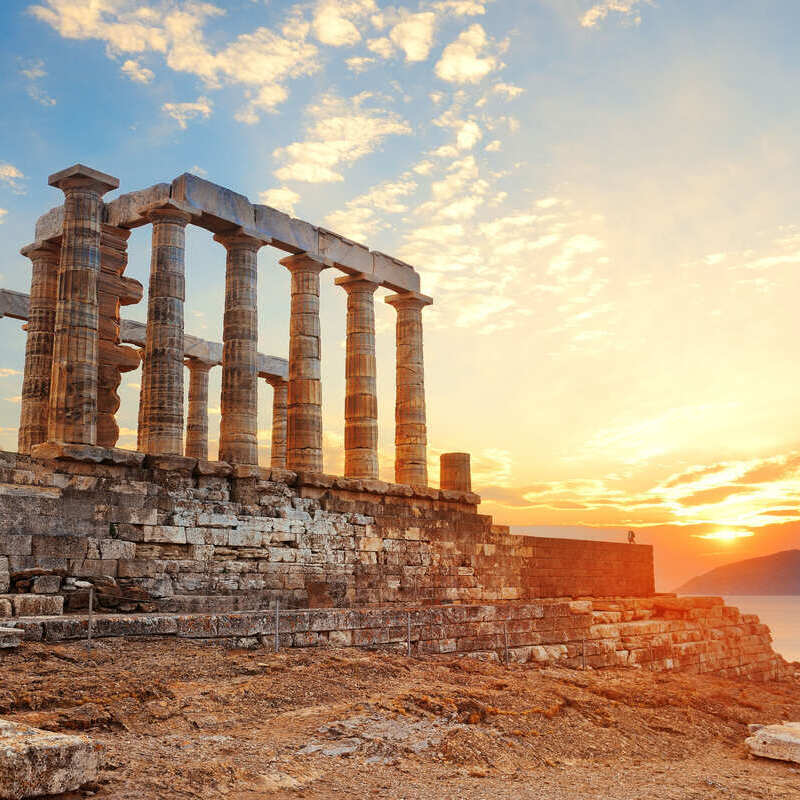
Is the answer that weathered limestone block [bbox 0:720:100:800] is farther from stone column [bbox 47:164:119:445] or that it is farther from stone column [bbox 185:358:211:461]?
stone column [bbox 185:358:211:461]

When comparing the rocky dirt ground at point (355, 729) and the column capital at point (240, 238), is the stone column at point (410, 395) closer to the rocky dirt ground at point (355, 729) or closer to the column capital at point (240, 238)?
the column capital at point (240, 238)

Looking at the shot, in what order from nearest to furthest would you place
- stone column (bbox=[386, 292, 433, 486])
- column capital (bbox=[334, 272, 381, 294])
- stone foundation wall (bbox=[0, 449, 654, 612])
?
stone foundation wall (bbox=[0, 449, 654, 612])
column capital (bbox=[334, 272, 381, 294])
stone column (bbox=[386, 292, 433, 486])

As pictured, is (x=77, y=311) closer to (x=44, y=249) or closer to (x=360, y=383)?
(x=44, y=249)

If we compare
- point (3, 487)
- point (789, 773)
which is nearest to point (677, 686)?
point (789, 773)

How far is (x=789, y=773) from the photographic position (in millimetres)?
9734

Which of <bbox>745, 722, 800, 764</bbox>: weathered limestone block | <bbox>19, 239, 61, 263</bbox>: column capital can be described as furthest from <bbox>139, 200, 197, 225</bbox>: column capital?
<bbox>745, 722, 800, 764</bbox>: weathered limestone block

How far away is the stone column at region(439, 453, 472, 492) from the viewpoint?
1003 inches

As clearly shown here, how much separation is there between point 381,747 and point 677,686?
29.6ft

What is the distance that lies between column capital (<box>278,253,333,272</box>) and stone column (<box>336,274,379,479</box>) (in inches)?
69.2

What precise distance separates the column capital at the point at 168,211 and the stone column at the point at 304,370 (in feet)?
12.8

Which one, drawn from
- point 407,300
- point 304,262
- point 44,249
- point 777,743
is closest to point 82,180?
point 44,249

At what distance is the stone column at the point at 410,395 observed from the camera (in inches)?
1011

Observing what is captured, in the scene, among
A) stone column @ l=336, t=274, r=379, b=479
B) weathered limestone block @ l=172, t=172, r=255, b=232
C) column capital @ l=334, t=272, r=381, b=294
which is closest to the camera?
weathered limestone block @ l=172, t=172, r=255, b=232

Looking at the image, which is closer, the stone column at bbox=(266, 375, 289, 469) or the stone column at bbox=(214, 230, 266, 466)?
the stone column at bbox=(214, 230, 266, 466)
